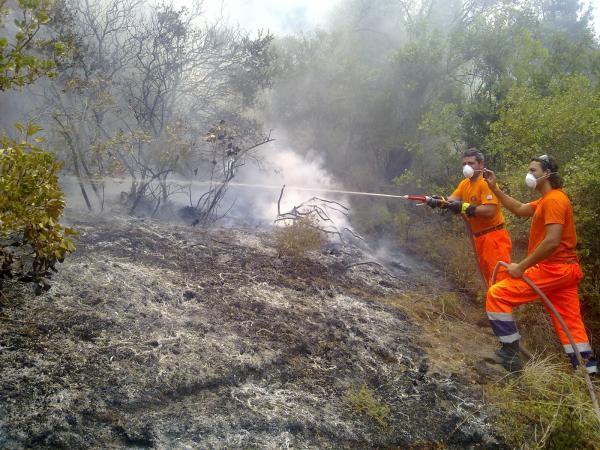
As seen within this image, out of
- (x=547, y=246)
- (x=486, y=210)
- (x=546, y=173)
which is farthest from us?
(x=486, y=210)

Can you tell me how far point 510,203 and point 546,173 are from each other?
1.73 feet

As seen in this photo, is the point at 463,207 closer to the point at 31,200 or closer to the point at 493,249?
the point at 493,249

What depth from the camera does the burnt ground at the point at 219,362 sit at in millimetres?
2588

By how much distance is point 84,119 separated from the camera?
23.8 feet

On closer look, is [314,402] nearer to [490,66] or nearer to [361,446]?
[361,446]

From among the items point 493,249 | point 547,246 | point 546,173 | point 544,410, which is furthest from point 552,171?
point 544,410

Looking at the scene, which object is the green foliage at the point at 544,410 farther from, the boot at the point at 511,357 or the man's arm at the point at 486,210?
the man's arm at the point at 486,210

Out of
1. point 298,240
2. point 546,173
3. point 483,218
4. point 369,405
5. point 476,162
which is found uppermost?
point 476,162

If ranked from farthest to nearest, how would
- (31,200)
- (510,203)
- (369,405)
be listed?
(510,203) → (369,405) → (31,200)

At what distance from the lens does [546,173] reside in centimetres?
381

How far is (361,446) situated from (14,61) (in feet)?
10.00

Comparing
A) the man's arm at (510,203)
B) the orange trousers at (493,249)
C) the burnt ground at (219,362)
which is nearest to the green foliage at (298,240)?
the burnt ground at (219,362)

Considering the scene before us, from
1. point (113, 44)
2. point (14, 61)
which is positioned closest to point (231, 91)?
point (113, 44)

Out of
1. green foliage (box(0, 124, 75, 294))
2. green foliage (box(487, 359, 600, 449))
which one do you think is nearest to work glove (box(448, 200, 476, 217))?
green foliage (box(487, 359, 600, 449))
